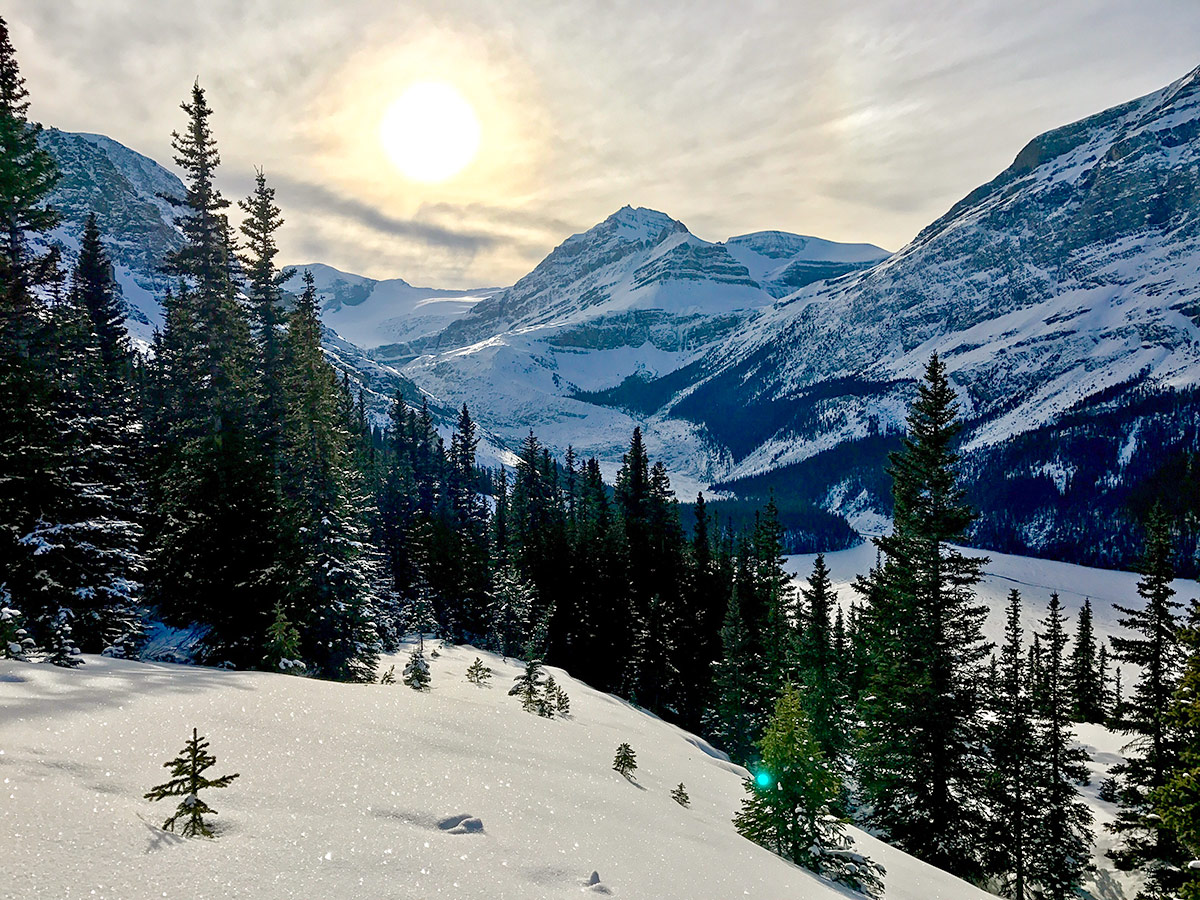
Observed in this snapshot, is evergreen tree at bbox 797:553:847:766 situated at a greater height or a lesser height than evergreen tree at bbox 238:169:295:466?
lesser

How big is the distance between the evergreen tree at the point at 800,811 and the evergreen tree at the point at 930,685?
9.68 meters

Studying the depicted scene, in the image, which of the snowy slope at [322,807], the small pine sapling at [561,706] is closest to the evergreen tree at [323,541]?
the small pine sapling at [561,706]

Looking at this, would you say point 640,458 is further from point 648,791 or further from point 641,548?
point 648,791

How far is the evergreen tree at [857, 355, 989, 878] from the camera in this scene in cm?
1695

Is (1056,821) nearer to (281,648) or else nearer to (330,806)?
(281,648)

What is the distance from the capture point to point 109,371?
29438mm

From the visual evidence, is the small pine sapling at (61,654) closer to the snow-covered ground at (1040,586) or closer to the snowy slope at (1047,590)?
the snowy slope at (1047,590)

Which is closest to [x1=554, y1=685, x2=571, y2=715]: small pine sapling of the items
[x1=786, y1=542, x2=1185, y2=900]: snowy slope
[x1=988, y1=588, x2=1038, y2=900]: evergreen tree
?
[x1=988, y1=588, x2=1038, y2=900]: evergreen tree

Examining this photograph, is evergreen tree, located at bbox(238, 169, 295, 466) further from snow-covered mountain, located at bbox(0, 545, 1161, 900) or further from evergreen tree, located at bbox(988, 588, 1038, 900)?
evergreen tree, located at bbox(988, 588, 1038, 900)

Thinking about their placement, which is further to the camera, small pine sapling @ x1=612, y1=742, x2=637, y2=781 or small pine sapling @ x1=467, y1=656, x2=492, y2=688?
small pine sapling @ x1=467, y1=656, x2=492, y2=688

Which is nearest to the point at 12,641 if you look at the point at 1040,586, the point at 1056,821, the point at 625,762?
the point at 625,762

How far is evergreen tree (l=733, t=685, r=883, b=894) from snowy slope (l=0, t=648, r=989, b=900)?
28.7 inches

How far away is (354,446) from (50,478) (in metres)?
36.8

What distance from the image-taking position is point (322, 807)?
4477mm
